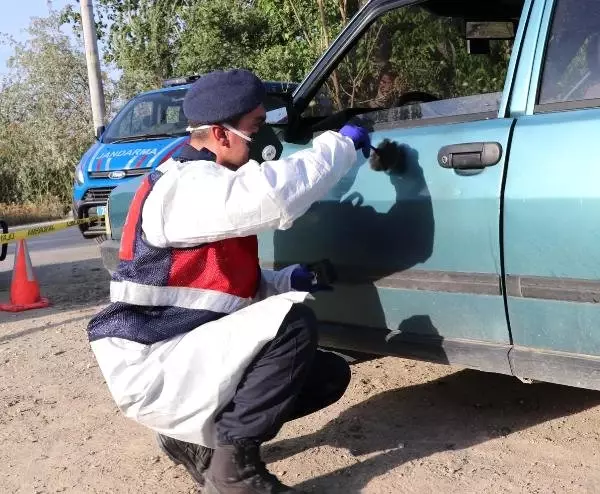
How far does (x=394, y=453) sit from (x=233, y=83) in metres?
1.51

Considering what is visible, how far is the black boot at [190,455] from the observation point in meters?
2.79

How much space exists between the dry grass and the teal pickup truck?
13.0 m

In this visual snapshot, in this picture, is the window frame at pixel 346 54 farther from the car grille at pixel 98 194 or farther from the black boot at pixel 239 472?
the car grille at pixel 98 194

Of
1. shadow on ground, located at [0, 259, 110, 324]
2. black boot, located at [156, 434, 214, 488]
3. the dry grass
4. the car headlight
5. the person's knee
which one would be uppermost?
the car headlight

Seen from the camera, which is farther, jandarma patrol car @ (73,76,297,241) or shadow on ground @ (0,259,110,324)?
jandarma patrol car @ (73,76,297,241)

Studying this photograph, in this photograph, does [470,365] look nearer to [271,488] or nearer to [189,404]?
[271,488]

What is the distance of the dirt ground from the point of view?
279cm

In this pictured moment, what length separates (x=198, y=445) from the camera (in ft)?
9.14

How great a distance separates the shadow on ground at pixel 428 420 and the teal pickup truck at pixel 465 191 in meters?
0.39

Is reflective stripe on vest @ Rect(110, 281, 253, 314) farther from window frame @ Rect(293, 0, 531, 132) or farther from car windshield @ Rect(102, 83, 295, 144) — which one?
car windshield @ Rect(102, 83, 295, 144)

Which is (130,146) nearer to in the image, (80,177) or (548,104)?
(80,177)

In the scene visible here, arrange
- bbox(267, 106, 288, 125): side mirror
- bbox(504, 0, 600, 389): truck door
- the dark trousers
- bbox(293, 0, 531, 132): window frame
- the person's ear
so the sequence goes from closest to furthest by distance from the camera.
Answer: bbox(504, 0, 600, 389): truck door < the dark trousers < the person's ear < bbox(293, 0, 531, 132): window frame < bbox(267, 106, 288, 125): side mirror

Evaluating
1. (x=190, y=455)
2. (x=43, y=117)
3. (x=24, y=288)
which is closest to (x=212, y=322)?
(x=190, y=455)

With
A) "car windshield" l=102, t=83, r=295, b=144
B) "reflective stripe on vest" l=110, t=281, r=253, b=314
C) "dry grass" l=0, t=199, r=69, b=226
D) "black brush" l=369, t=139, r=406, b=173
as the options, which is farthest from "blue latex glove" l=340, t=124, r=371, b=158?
"dry grass" l=0, t=199, r=69, b=226
